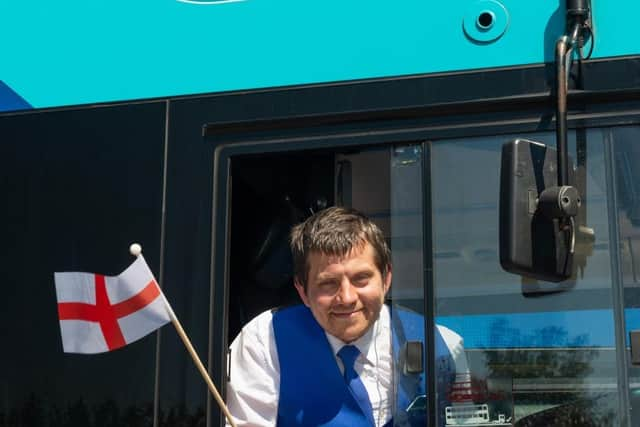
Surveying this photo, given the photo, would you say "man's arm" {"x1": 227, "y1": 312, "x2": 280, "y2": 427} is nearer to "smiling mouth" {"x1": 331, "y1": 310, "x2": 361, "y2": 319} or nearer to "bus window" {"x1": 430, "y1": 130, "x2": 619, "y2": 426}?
"smiling mouth" {"x1": 331, "y1": 310, "x2": 361, "y2": 319}

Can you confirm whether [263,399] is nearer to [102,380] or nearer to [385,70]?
[102,380]

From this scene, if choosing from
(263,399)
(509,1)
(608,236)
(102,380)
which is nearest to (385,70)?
(509,1)

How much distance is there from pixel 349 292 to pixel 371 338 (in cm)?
17

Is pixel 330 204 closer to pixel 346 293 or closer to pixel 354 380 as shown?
pixel 346 293

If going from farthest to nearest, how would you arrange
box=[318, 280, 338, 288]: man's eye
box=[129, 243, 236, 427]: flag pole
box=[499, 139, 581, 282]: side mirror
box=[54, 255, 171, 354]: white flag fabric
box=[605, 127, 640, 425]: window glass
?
box=[318, 280, 338, 288]: man's eye, box=[54, 255, 171, 354]: white flag fabric, box=[129, 243, 236, 427]: flag pole, box=[605, 127, 640, 425]: window glass, box=[499, 139, 581, 282]: side mirror

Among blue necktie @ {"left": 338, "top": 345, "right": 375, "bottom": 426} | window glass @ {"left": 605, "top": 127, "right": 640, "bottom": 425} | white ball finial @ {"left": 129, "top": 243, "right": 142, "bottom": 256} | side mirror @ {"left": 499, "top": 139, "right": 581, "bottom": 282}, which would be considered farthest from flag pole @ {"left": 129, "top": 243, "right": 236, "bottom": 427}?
window glass @ {"left": 605, "top": 127, "right": 640, "bottom": 425}

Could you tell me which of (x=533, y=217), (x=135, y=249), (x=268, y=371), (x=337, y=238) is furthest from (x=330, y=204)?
(x=533, y=217)

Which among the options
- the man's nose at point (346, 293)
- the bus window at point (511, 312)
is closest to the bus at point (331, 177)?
the bus window at point (511, 312)

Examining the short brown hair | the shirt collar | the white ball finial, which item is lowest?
the shirt collar

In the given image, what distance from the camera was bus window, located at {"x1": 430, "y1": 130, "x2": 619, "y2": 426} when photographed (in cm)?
252

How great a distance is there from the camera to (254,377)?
285 cm

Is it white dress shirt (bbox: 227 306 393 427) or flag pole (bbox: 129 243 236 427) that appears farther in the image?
white dress shirt (bbox: 227 306 393 427)

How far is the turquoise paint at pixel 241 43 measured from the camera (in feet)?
9.21

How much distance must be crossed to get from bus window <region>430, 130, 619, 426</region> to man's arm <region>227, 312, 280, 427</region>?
1.71 ft
